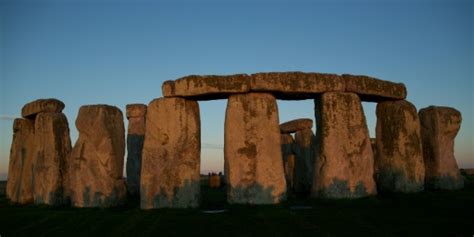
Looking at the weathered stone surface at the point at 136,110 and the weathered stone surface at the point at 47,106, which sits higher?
the weathered stone surface at the point at 136,110

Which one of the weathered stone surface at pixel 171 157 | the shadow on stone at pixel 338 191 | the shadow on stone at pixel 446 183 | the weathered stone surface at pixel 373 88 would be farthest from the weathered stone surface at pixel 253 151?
the shadow on stone at pixel 446 183

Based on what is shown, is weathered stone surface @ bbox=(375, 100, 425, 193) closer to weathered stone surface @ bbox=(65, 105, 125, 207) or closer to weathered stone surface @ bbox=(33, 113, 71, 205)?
weathered stone surface @ bbox=(65, 105, 125, 207)

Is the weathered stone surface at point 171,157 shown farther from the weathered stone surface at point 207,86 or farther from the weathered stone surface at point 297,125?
the weathered stone surface at point 297,125

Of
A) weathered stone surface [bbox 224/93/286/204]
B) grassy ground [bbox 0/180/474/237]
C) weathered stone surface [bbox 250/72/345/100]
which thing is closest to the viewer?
grassy ground [bbox 0/180/474/237]

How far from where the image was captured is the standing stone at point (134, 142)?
19.3m

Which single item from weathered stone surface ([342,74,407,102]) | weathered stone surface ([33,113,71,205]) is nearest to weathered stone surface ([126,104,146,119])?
weathered stone surface ([33,113,71,205])

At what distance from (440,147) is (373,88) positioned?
3.71 meters

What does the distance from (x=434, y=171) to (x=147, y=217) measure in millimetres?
9821

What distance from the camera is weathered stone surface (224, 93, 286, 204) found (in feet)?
40.8

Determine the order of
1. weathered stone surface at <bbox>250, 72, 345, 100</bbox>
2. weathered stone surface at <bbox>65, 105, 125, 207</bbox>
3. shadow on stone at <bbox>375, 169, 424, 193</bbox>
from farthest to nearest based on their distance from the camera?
shadow on stone at <bbox>375, 169, 424, 193</bbox>
weathered stone surface at <bbox>65, 105, 125, 207</bbox>
weathered stone surface at <bbox>250, 72, 345, 100</bbox>

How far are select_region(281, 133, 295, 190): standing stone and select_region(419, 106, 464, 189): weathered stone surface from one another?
495 cm

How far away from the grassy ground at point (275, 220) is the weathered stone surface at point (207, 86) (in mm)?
2944

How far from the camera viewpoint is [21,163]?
55.7ft

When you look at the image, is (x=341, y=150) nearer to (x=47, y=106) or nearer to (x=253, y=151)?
(x=253, y=151)
